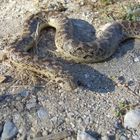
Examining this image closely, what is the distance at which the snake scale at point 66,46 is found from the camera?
5.41 meters

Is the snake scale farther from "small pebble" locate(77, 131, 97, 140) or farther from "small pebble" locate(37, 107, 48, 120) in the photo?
"small pebble" locate(77, 131, 97, 140)

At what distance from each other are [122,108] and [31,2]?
10.3ft

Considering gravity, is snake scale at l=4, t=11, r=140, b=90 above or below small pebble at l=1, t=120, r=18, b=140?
above

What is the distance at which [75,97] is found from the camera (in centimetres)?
519

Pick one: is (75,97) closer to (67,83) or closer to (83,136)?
(67,83)

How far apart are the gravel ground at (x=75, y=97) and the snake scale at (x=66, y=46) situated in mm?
120

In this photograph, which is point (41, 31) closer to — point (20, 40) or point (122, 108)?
point (20, 40)

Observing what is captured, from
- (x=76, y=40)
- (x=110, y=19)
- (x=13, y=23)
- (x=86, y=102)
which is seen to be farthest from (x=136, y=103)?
(x=13, y=23)

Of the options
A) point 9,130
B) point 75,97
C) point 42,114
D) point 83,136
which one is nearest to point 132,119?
point 83,136

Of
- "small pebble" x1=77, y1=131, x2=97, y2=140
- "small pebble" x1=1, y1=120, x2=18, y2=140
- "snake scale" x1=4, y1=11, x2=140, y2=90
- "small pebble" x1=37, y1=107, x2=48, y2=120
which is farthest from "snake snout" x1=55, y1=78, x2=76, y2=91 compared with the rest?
"small pebble" x1=1, y1=120, x2=18, y2=140

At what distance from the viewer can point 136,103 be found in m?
5.11

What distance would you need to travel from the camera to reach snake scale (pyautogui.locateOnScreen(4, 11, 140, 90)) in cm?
541

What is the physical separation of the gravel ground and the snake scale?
120mm

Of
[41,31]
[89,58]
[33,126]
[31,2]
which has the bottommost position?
[33,126]
